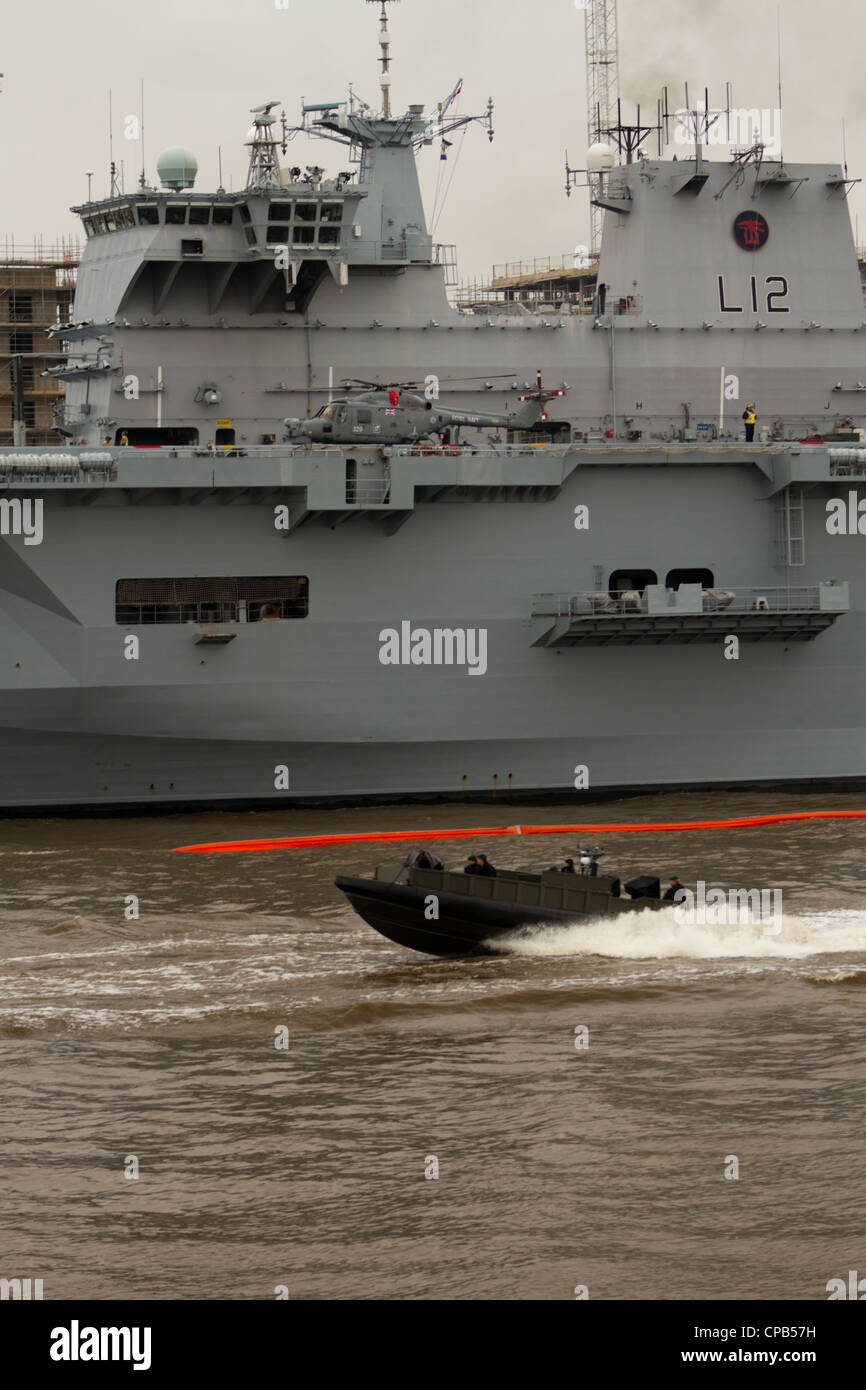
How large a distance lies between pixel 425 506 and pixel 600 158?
817 centimetres

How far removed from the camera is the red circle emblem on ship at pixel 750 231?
29641 millimetres

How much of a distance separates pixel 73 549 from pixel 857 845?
11907 millimetres

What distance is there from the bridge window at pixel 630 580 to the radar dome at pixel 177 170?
9.40 metres

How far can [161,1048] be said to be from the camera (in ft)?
46.7

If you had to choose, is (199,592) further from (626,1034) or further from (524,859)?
(626,1034)

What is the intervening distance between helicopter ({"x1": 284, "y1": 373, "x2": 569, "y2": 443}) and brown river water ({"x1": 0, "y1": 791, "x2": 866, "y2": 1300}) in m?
8.04

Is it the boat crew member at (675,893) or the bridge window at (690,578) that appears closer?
the boat crew member at (675,893)

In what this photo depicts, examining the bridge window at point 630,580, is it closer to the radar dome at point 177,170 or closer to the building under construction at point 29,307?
the radar dome at point 177,170

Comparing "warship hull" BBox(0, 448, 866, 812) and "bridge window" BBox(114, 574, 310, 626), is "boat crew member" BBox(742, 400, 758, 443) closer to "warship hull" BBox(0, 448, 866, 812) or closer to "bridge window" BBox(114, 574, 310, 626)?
"warship hull" BBox(0, 448, 866, 812)

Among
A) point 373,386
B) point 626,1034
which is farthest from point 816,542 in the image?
point 626,1034

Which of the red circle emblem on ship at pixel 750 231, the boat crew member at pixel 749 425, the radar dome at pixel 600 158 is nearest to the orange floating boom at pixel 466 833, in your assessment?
the boat crew member at pixel 749 425
